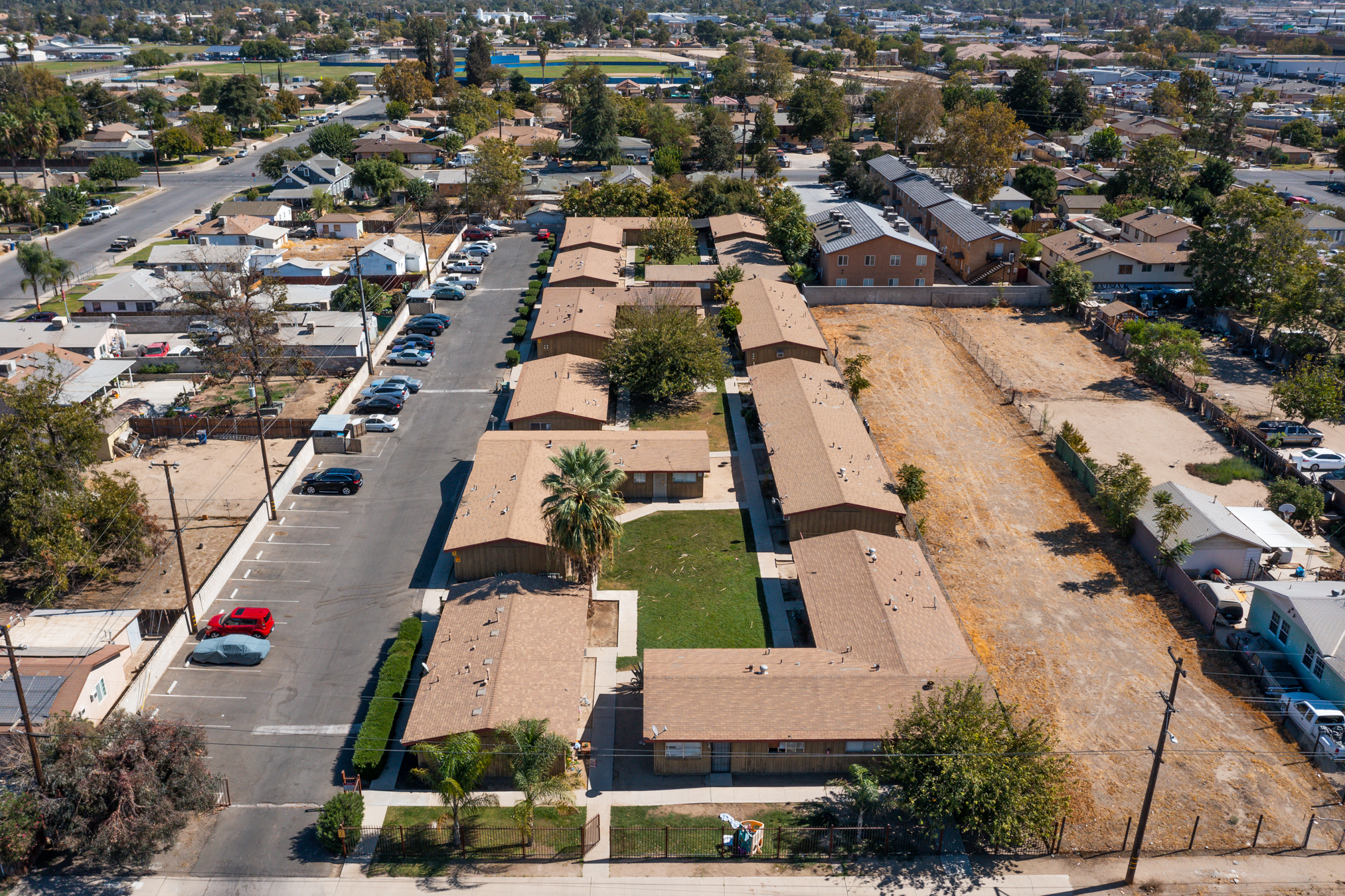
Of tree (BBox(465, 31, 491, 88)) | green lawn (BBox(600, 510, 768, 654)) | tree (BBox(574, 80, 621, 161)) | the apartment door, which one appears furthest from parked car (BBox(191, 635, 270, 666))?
tree (BBox(465, 31, 491, 88))

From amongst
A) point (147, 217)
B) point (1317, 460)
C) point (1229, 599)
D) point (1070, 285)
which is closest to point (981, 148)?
point (1070, 285)

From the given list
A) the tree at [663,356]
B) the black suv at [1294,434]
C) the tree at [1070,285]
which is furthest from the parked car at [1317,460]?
the tree at [663,356]

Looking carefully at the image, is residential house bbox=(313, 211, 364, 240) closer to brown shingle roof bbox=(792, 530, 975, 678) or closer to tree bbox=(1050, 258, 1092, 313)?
tree bbox=(1050, 258, 1092, 313)

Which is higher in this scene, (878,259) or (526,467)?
(878,259)

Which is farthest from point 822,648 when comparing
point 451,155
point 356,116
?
point 356,116

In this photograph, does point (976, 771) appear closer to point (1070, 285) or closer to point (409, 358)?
point (409, 358)
